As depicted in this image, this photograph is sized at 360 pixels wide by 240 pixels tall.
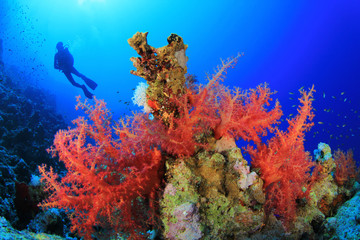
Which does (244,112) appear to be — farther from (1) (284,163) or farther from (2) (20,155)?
(2) (20,155)

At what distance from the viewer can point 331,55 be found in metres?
56.9

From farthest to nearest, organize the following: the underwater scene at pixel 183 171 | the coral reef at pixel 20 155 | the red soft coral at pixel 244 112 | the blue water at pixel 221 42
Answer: the blue water at pixel 221 42
the coral reef at pixel 20 155
the red soft coral at pixel 244 112
the underwater scene at pixel 183 171

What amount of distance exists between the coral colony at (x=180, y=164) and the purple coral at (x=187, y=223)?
0.01 m

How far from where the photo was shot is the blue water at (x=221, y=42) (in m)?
Answer: 52.5

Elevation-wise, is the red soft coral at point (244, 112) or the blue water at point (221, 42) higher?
the blue water at point (221, 42)

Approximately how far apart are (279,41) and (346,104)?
33438 mm

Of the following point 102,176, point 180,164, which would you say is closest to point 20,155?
point 102,176

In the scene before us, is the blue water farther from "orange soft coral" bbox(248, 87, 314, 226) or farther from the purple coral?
the purple coral

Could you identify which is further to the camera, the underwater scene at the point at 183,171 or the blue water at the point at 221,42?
the blue water at the point at 221,42

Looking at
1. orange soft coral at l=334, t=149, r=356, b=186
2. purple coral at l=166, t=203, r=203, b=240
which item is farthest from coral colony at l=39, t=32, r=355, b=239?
orange soft coral at l=334, t=149, r=356, b=186

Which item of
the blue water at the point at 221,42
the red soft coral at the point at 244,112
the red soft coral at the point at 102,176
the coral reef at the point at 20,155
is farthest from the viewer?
the blue water at the point at 221,42

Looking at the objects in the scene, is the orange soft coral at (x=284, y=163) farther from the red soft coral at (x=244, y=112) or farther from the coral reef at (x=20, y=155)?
the coral reef at (x=20, y=155)

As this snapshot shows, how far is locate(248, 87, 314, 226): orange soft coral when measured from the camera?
314 cm

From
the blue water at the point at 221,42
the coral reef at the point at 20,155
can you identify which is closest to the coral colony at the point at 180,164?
the coral reef at the point at 20,155
